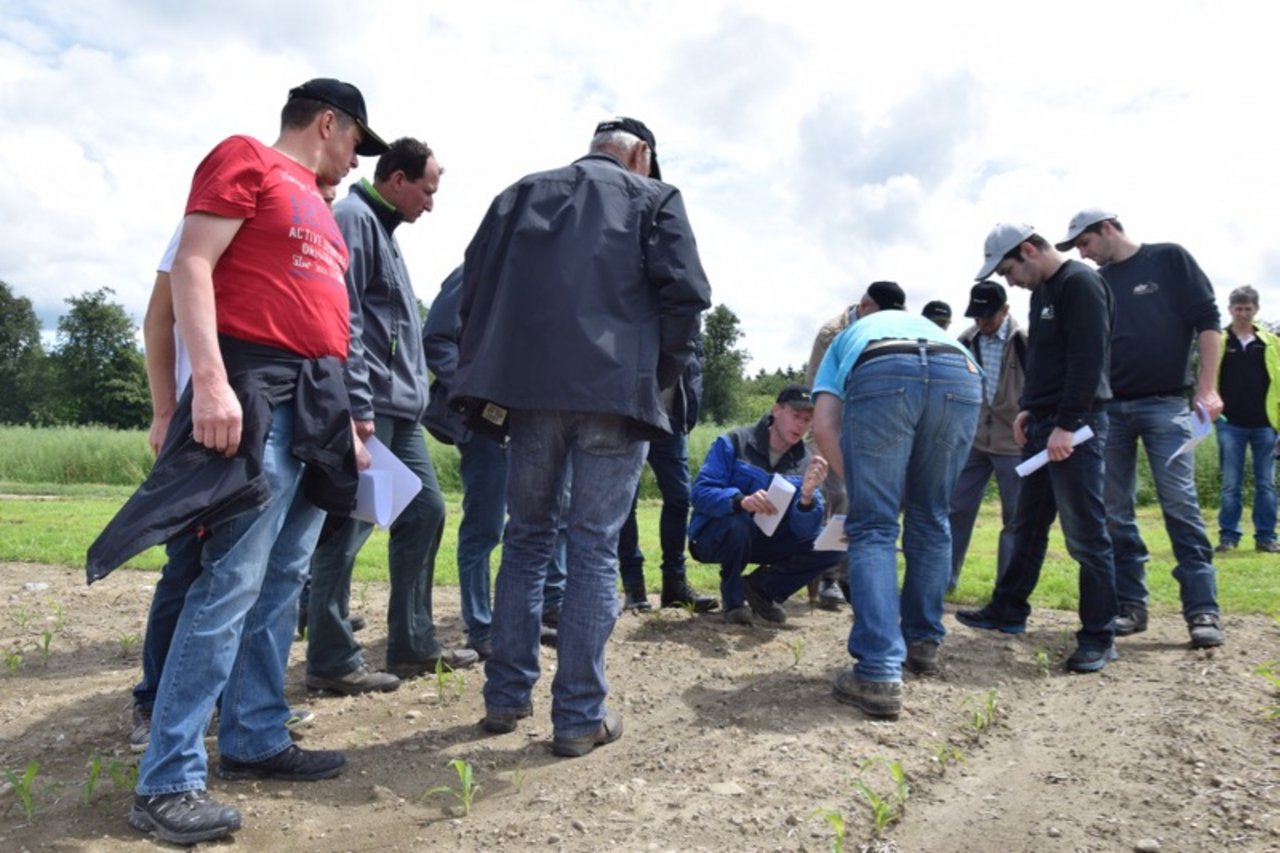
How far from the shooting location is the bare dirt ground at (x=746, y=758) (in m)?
2.75

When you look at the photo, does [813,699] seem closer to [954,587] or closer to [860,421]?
[860,421]

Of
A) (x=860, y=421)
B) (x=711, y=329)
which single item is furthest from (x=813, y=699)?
(x=711, y=329)

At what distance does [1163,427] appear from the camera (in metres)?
5.29

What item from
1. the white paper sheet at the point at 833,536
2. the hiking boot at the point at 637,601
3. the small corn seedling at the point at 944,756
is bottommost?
the small corn seedling at the point at 944,756

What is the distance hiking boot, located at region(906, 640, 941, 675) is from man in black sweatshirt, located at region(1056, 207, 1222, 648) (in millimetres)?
1696

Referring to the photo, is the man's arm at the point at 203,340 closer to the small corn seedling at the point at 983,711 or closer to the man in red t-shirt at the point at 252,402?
the man in red t-shirt at the point at 252,402

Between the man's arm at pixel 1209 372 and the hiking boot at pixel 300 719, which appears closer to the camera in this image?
the hiking boot at pixel 300 719

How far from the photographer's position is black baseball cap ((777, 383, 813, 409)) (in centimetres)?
545

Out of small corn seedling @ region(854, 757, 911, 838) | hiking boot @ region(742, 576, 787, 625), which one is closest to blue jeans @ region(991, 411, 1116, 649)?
hiking boot @ region(742, 576, 787, 625)

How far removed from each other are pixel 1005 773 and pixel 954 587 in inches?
138

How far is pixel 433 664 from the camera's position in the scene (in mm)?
4414

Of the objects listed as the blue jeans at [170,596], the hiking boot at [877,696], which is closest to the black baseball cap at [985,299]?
the hiking boot at [877,696]

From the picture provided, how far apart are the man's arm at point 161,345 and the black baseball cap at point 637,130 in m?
1.74

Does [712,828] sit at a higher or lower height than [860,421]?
lower
